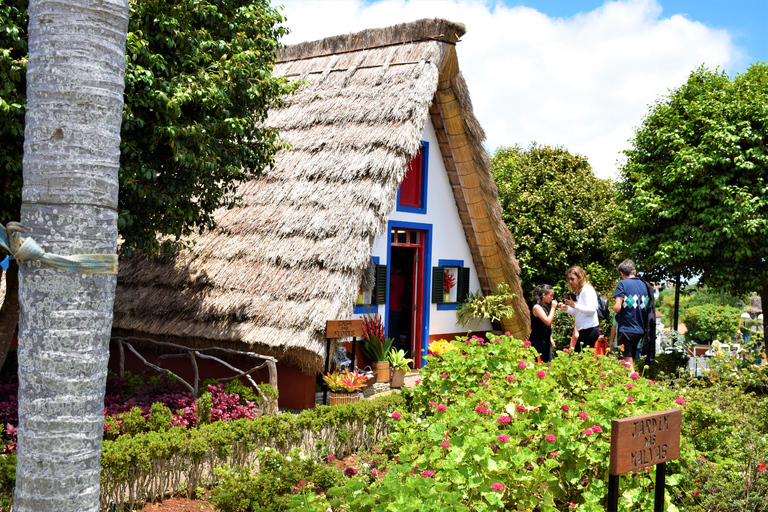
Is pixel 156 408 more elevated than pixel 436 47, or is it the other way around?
pixel 436 47

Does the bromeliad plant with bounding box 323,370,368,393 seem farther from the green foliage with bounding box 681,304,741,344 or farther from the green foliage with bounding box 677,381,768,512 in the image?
the green foliage with bounding box 681,304,741,344

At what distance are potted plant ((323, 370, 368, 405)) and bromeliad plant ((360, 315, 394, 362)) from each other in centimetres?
151

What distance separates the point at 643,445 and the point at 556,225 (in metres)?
12.4

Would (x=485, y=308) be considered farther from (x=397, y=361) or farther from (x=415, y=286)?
(x=397, y=361)

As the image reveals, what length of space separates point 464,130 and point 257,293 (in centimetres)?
507

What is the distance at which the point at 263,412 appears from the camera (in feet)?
20.1

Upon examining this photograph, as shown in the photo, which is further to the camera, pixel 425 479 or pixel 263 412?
pixel 263 412

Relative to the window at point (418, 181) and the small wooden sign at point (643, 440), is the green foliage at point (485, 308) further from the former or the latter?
the small wooden sign at point (643, 440)

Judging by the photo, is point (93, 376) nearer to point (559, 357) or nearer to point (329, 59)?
point (559, 357)

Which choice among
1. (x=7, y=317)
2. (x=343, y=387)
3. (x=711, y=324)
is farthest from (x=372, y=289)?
(x=711, y=324)

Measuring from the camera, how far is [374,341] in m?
9.49

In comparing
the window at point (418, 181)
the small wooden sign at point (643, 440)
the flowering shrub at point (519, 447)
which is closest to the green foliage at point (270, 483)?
the flowering shrub at point (519, 447)

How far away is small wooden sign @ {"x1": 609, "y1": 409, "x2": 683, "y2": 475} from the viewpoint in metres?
3.12

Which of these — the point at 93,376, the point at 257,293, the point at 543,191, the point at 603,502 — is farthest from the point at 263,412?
the point at 543,191
